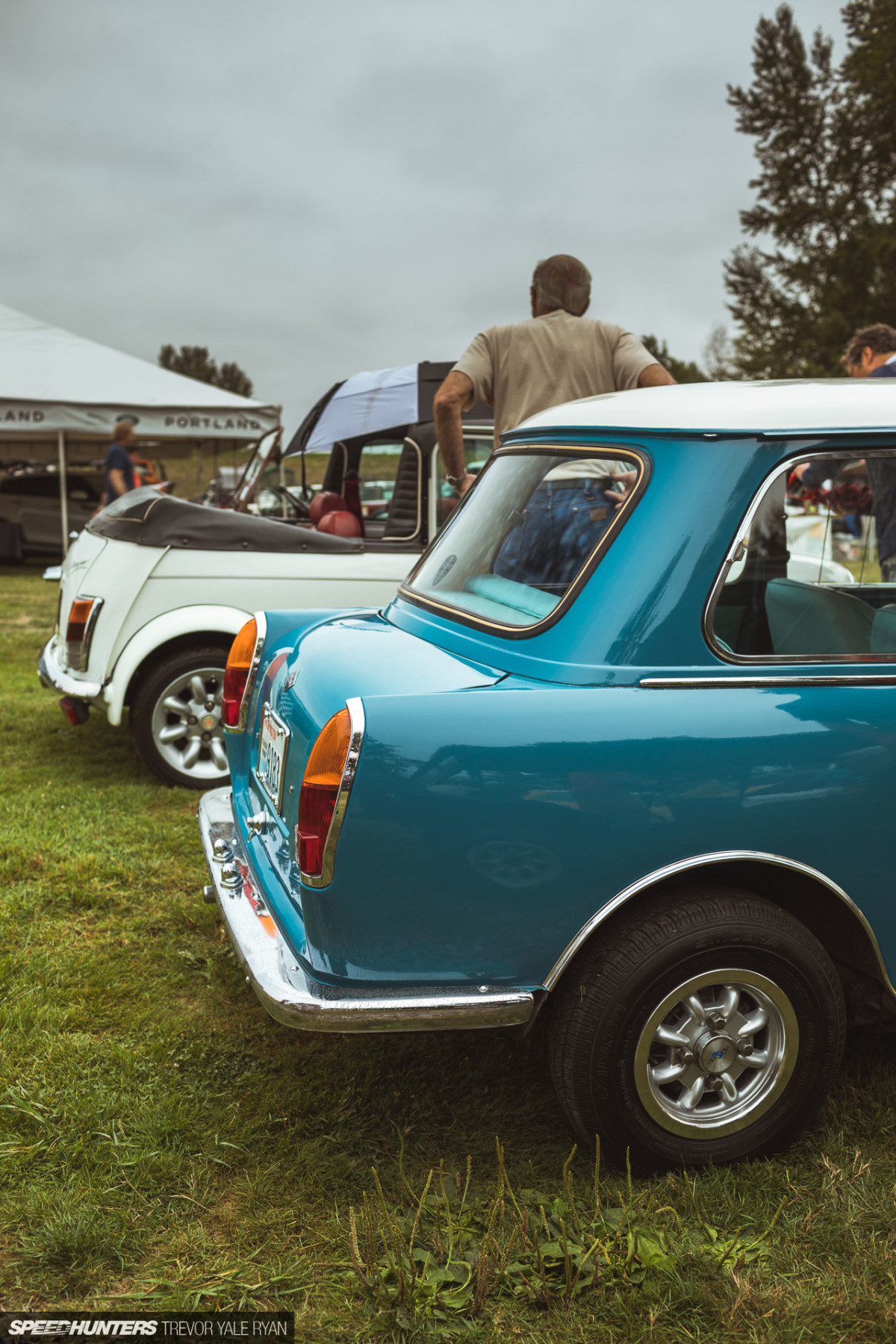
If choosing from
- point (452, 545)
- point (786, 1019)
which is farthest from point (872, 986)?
point (452, 545)

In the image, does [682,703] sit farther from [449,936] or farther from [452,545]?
[452,545]

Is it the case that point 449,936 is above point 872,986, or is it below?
above

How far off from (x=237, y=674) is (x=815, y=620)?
172cm

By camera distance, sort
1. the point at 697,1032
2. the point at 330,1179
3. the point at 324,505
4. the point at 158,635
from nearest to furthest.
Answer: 1. the point at 697,1032
2. the point at 330,1179
3. the point at 158,635
4. the point at 324,505

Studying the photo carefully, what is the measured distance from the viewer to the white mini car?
536cm

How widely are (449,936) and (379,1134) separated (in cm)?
75

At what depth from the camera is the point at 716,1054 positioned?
2.44 meters

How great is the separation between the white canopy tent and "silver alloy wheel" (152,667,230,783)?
1068 centimetres

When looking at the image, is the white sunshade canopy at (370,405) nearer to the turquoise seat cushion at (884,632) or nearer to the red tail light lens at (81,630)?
the red tail light lens at (81,630)

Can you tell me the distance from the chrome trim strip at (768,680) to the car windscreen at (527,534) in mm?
303

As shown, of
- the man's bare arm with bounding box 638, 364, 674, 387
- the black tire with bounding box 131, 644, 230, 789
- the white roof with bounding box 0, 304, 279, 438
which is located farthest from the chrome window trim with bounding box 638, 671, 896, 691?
the white roof with bounding box 0, 304, 279, 438

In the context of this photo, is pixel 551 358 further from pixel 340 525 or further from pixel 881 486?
pixel 340 525

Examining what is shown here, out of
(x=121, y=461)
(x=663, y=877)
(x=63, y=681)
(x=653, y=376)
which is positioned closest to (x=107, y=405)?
(x=121, y=461)

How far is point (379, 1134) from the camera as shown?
2.71 metres
